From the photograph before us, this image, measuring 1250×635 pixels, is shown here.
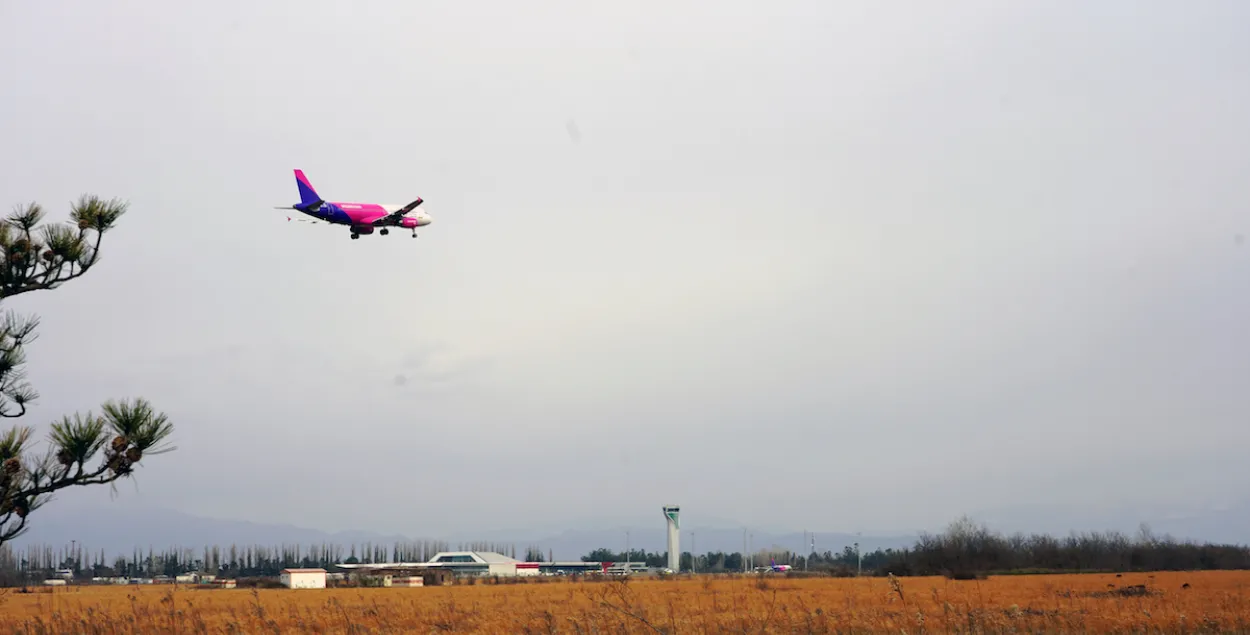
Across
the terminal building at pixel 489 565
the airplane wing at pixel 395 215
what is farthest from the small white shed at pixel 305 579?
the airplane wing at pixel 395 215

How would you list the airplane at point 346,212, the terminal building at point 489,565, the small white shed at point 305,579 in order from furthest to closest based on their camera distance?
the terminal building at point 489,565 → the small white shed at point 305,579 → the airplane at point 346,212

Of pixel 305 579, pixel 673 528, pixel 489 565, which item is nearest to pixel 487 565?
pixel 489 565

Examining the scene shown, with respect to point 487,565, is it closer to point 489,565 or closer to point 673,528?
point 489,565

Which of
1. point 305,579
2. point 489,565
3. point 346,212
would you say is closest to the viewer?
point 346,212

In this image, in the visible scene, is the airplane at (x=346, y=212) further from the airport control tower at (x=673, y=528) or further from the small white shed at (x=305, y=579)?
the airport control tower at (x=673, y=528)

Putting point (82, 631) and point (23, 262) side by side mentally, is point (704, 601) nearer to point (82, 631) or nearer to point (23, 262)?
point (82, 631)

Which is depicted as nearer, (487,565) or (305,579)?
(305,579)

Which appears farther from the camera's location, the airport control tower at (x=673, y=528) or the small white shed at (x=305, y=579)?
the airport control tower at (x=673, y=528)

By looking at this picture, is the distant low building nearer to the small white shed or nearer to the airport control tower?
the airport control tower

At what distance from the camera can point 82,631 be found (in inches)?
831

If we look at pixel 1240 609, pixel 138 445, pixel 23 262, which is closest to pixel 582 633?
pixel 138 445

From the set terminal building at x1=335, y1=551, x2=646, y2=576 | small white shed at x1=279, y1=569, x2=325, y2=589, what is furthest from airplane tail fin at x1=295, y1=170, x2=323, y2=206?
terminal building at x1=335, y1=551, x2=646, y2=576

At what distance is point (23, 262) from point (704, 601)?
111 feet

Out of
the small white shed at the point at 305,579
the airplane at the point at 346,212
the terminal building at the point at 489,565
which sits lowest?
the terminal building at the point at 489,565
